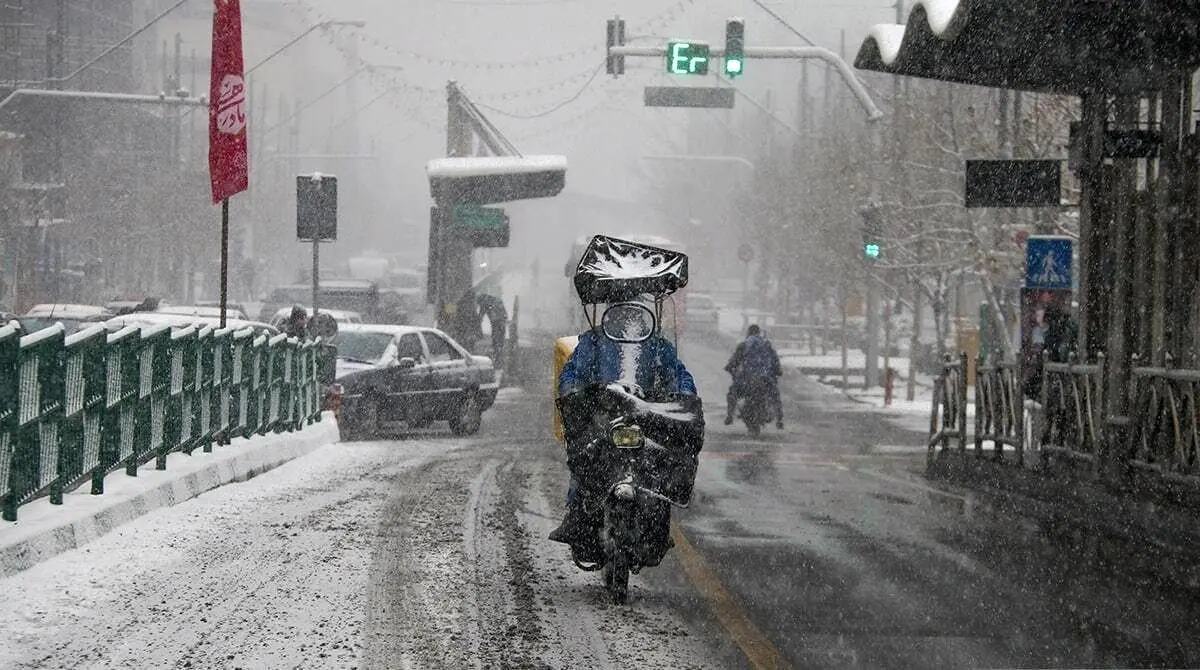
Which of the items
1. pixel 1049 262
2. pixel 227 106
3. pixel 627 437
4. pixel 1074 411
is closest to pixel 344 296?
pixel 227 106

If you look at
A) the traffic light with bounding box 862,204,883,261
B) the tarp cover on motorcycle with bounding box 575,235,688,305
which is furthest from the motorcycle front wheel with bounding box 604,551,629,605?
the traffic light with bounding box 862,204,883,261

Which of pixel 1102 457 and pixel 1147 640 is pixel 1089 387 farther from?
pixel 1147 640

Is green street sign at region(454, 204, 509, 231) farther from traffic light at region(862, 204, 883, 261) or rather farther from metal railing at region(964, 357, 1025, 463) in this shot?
metal railing at region(964, 357, 1025, 463)

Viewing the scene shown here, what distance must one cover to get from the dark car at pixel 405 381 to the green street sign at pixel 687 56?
17.5 ft

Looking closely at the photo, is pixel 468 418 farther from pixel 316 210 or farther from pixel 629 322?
pixel 629 322

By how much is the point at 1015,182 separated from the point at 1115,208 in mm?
1017

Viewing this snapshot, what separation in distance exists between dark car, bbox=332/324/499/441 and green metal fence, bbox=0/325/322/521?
504 cm

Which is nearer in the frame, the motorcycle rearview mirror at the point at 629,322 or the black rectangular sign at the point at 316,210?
the motorcycle rearview mirror at the point at 629,322

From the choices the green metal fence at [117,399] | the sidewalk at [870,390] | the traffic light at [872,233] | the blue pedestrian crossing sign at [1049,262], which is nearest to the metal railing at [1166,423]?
the blue pedestrian crossing sign at [1049,262]

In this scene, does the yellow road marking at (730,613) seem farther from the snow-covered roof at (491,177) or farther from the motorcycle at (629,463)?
the snow-covered roof at (491,177)

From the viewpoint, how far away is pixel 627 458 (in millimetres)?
9133

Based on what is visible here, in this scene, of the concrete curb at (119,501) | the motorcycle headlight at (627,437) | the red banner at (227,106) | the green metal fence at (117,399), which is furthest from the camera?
the red banner at (227,106)

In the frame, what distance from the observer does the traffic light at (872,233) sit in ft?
112

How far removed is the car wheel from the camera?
2584 cm
